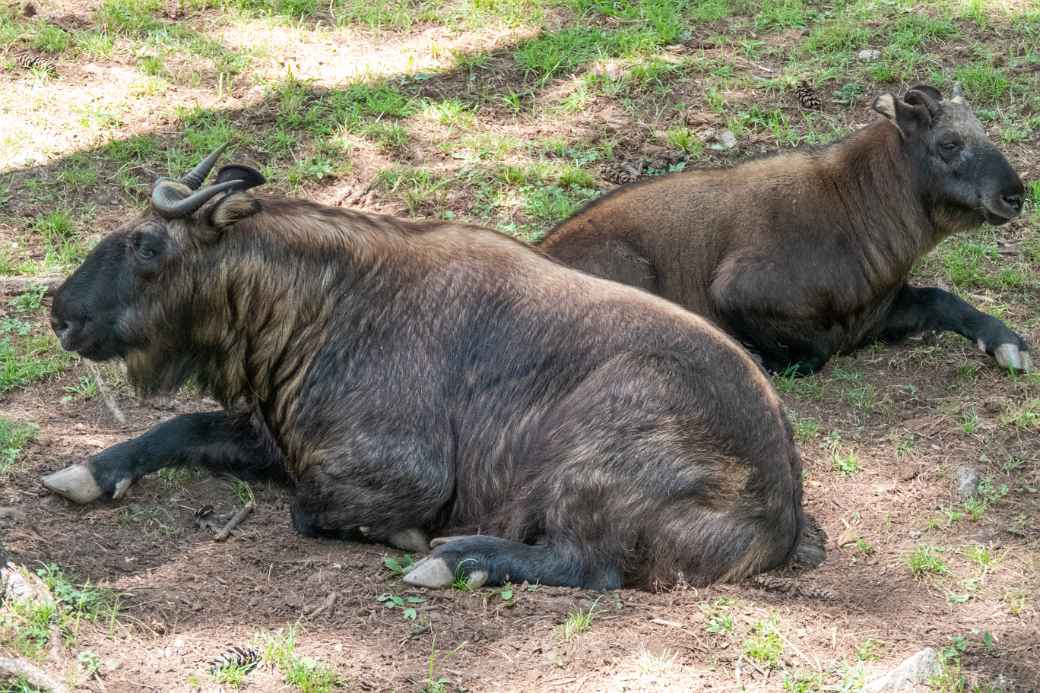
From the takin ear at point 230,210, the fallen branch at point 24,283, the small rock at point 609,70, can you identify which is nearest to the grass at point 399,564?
the takin ear at point 230,210

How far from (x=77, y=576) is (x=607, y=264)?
3.73 meters

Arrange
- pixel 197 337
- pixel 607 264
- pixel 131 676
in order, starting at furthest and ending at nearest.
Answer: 1. pixel 607 264
2. pixel 197 337
3. pixel 131 676

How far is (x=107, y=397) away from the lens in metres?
6.77

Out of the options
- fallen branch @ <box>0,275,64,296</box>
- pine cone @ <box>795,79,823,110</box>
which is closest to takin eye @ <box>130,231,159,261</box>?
fallen branch @ <box>0,275,64,296</box>

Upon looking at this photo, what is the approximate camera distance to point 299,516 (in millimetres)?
5609

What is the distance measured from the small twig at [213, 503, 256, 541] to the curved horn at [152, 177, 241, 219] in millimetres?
1320

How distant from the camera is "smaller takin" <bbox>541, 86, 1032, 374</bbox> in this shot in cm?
782

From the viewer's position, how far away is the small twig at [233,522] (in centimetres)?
554

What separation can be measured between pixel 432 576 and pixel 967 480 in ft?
9.32

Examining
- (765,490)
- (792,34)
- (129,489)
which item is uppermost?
(792,34)

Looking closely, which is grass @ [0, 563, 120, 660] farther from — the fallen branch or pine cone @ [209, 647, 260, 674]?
the fallen branch

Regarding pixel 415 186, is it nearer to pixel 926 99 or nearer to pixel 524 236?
pixel 524 236

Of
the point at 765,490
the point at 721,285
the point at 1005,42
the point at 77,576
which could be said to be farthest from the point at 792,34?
the point at 77,576

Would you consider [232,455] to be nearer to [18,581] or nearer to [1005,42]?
[18,581]
